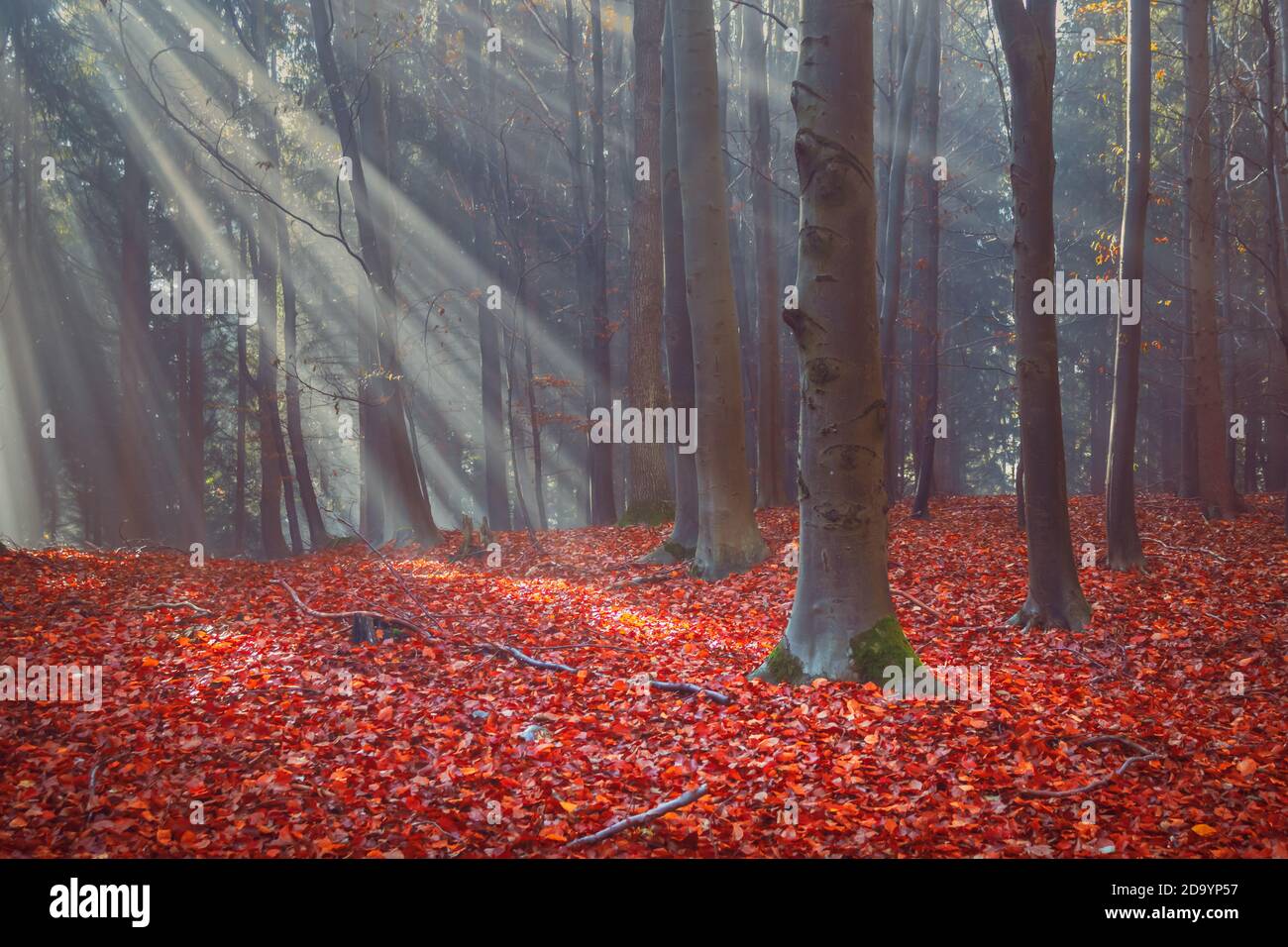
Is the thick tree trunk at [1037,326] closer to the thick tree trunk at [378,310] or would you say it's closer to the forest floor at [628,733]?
the forest floor at [628,733]

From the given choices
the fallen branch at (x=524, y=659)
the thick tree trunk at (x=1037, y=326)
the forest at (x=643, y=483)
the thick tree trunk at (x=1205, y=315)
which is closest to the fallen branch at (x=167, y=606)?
the forest at (x=643, y=483)

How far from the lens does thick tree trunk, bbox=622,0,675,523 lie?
13.7 meters

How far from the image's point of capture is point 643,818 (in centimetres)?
406

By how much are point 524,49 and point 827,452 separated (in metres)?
21.2

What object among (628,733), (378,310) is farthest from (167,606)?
(378,310)

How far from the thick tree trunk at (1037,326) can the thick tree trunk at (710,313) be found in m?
3.42

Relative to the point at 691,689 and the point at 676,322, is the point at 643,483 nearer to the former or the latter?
the point at 676,322

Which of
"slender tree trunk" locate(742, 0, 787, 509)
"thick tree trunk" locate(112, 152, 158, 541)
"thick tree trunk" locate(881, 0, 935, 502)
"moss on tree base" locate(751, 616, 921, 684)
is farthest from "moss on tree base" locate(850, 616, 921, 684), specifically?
"thick tree trunk" locate(112, 152, 158, 541)

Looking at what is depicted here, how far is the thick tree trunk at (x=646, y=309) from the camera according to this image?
13.7 metres

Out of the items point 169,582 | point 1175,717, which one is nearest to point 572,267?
point 169,582

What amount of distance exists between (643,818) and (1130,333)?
7.88 meters

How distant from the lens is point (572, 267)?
83.5 ft

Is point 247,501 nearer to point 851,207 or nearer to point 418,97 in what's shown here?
point 418,97

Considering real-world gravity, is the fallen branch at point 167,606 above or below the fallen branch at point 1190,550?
below
